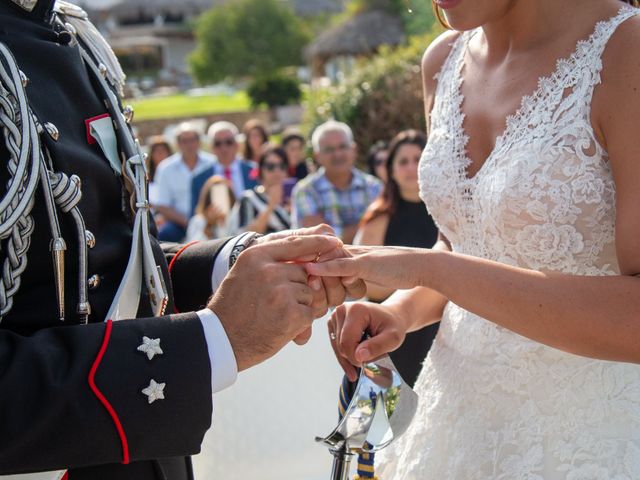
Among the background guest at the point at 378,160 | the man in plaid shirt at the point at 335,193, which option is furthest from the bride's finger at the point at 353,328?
the background guest at the point at 378,160

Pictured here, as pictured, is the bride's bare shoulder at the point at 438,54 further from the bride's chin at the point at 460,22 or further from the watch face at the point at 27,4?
the watch face at the point at 27,4

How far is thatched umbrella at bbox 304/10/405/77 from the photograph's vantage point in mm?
36469

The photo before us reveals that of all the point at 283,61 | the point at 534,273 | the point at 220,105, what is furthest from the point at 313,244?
the point at 283,61

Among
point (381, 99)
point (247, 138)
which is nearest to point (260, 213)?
point (247, 138)

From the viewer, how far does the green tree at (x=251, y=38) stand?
56.1 m

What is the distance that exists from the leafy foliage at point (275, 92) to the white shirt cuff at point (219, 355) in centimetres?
3332

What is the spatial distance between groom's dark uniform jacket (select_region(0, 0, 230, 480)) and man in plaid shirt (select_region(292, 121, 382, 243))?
Result: 5182 millimetres

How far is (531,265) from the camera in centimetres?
210

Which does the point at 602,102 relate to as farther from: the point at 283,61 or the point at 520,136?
the point at 283,61

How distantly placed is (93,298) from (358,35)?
36333mm

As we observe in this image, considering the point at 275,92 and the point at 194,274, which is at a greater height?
the point at 194,274

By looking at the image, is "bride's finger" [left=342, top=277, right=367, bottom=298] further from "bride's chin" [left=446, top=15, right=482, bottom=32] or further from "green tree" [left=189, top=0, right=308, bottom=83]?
"green tree" [left=189, top=0, right=308, bottom=83]

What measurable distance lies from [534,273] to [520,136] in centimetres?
38

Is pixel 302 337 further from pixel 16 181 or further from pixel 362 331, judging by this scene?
Answer: pixel 16 181
